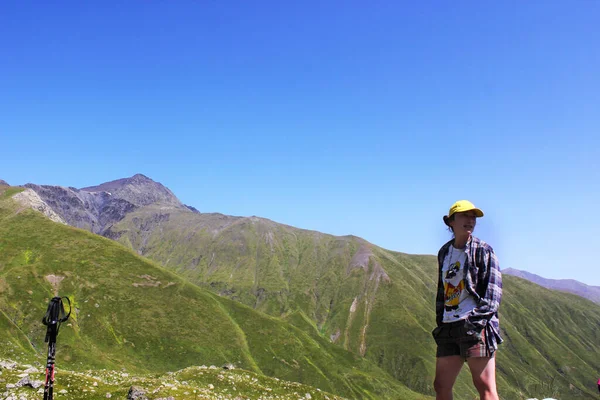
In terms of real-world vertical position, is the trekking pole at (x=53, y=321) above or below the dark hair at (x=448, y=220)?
below

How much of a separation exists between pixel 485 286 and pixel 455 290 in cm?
61

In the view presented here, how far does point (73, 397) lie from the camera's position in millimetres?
27969

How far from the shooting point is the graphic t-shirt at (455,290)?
8250 mm

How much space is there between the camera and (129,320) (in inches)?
5625

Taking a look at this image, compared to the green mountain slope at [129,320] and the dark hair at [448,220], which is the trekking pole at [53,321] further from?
the green mountain slope at [129,320]

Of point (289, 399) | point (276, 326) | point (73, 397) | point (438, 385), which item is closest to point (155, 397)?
point (73, 397)

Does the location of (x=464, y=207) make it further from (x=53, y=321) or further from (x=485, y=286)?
(x=53, y=321)

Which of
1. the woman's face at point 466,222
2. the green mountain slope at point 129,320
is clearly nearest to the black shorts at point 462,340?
the woman's face at point 466,222

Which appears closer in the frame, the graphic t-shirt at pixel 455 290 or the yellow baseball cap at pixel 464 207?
the graphic t-shirt at pixel 455 290

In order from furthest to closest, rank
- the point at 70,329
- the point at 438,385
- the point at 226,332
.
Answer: the point at 226,332, the point at 70,329, the point at 438,385

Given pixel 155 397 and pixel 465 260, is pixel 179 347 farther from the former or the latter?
pixel 465 260

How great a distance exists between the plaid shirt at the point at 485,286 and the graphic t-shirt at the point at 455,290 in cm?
12

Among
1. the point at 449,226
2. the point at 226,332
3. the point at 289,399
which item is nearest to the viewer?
Result: the point at 449,226

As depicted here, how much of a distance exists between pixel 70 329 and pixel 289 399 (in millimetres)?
104621
